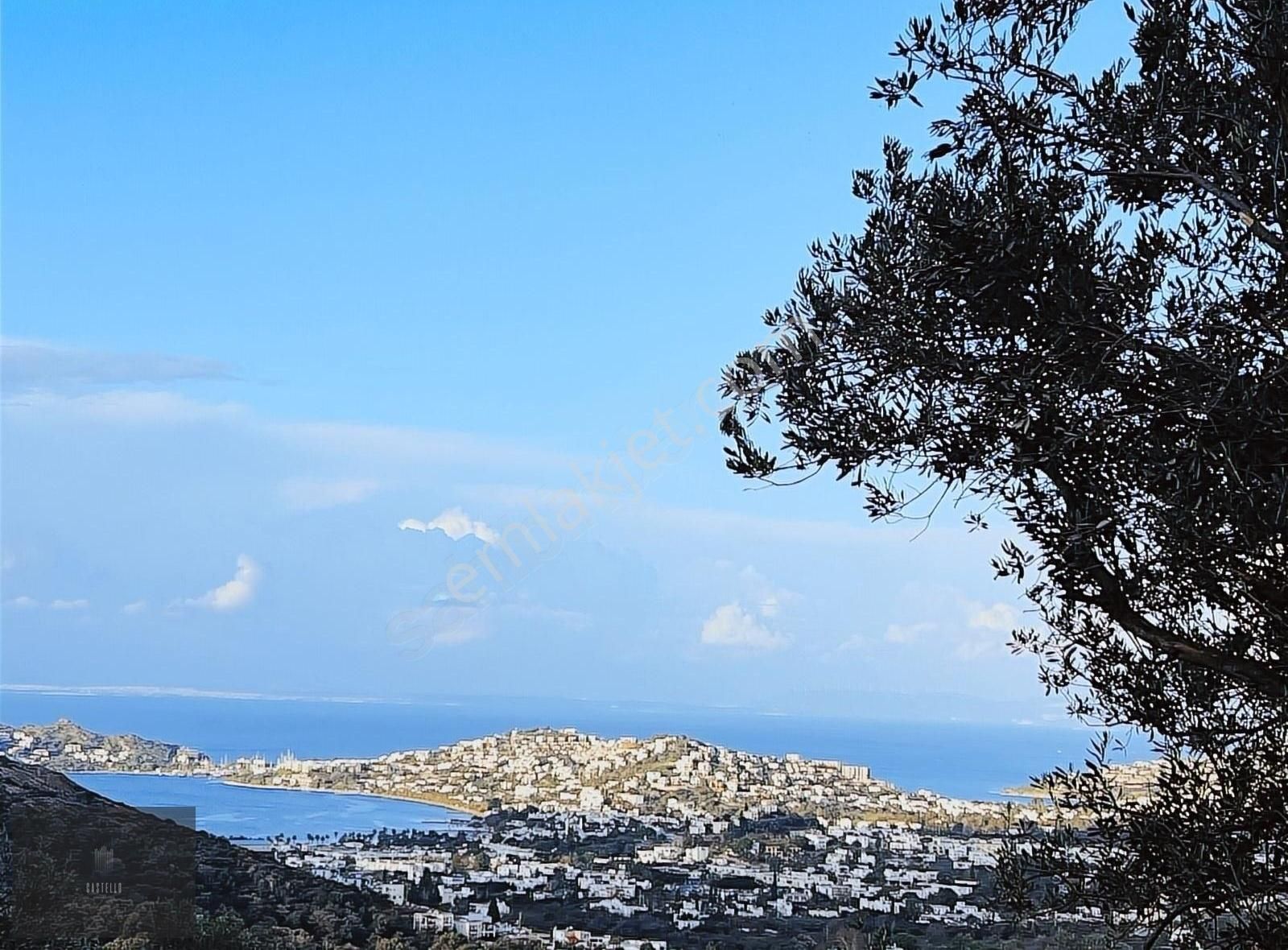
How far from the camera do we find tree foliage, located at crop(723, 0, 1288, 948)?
180 centimetres

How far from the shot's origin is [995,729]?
4.58 m

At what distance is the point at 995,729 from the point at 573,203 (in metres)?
2.70

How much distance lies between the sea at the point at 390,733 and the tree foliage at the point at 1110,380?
6.82ft

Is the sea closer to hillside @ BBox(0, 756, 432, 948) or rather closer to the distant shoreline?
the distant shoreline

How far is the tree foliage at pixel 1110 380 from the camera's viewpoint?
1.80 metres

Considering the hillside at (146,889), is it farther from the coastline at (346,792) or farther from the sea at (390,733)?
the coastline at (346,792)

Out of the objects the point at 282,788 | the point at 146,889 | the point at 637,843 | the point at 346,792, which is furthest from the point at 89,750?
the point at 637,843

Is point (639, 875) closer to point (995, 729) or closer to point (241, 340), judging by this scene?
point (995, 729)

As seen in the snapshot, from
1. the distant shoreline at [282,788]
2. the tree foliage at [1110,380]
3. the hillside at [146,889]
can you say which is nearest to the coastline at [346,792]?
the distant shoreline at [282,788]

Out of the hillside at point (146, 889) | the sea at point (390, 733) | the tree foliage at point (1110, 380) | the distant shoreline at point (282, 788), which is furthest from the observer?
the distant shoreline at point (282, 788)

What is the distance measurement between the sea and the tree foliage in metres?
2.08

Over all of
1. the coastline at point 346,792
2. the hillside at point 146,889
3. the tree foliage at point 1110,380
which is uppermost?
the tree foliage at point 1110,380

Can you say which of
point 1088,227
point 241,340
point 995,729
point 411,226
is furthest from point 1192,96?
point 241,340

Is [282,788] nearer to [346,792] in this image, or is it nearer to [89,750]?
[346,792]
